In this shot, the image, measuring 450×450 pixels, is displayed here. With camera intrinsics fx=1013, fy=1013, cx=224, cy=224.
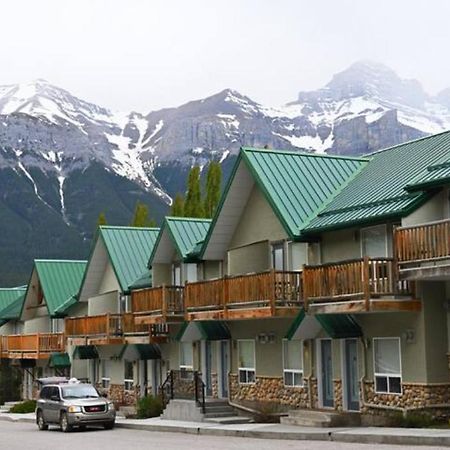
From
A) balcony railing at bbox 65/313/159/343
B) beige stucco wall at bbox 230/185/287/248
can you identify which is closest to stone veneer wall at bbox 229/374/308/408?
beige stucco wall at bbox 230/185/287/248

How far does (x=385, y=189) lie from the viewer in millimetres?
30453

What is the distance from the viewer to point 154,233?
50.9 m

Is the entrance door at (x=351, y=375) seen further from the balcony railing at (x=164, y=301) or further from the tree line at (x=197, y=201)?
the tree line at (x=197, y=201)

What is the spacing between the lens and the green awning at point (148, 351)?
144 ft

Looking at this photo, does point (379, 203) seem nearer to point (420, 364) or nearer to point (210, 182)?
point (420, 364)

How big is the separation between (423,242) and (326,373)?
762 centimetres

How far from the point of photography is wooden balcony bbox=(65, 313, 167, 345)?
4225cm

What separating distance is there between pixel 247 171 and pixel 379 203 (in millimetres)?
6723

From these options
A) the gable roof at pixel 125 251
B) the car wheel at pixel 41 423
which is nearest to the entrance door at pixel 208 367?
the car wheel at pixel 41 423

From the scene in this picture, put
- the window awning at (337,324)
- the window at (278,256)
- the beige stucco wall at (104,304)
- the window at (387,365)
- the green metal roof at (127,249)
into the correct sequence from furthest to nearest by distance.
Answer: the beige stucco wall at (104,304) → the green metal roof at (127,249) → the window at (278,256) → the window awning at (337,324) → the window at (387,365)

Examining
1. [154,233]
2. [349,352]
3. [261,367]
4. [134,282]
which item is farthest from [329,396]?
[154,233]

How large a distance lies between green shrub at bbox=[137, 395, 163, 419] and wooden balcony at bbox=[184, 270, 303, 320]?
19.1 feet

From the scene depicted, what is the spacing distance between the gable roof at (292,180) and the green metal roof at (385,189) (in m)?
0.49

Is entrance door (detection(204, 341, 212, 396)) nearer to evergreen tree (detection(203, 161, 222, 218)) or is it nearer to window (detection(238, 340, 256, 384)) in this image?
window (detection(238, 340, 256, 384))
